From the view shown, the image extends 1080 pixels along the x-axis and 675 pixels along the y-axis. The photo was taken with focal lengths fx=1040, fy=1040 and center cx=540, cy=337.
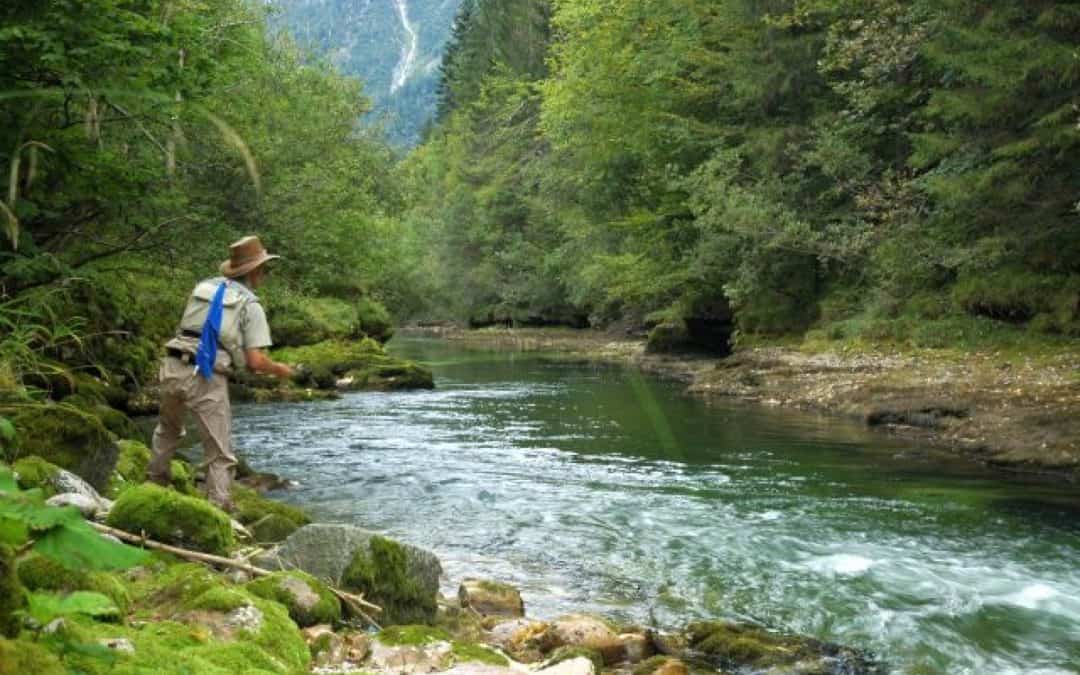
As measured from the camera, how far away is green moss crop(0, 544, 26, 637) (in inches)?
95.5

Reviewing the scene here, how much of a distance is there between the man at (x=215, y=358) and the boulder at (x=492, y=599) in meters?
1.96

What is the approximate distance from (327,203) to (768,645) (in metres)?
16.2

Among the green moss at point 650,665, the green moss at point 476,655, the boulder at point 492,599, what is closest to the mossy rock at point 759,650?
the green moss at point 650,665

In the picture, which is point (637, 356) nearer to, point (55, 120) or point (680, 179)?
point (680, 179)

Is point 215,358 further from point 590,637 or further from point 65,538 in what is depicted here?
point 65,538

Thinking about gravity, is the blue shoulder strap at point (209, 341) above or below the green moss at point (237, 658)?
above

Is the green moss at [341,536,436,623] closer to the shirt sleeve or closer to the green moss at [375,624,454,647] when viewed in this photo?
the green moss at [375,624,454,647]

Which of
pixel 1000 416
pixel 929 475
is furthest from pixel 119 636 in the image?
pixel 1000 416

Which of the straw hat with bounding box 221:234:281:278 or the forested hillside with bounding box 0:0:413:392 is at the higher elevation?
the forested hillside with bounding box 0:0:413:392

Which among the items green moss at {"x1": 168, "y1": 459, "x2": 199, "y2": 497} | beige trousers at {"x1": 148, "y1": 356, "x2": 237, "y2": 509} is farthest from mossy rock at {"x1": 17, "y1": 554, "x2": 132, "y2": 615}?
green moss at {"x1": 168, "y1": 459, "x2": 199, "y2": 497}

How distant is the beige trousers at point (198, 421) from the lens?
741 cm

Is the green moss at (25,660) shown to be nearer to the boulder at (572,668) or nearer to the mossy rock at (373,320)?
the boulder at (572,668)

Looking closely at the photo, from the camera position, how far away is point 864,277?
26219 mm

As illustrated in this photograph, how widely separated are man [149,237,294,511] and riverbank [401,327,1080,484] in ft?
31.7
